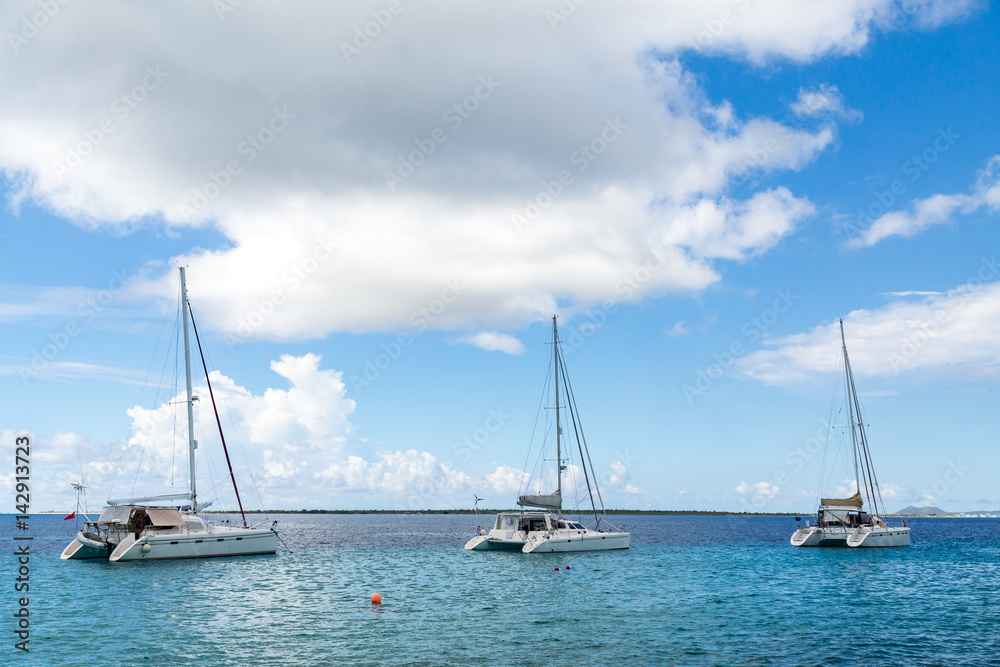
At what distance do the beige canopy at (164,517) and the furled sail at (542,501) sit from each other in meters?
27.5

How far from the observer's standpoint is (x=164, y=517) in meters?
53.6

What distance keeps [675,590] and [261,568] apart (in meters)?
28.2

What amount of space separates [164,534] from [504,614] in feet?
108

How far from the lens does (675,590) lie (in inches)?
1559

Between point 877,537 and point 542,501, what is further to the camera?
point 877,537

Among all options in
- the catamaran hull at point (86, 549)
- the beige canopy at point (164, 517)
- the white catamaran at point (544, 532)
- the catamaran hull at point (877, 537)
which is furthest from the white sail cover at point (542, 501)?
the catamaran hull at point (86, 549)

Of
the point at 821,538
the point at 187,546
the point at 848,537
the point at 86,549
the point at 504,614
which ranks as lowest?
the point at 504,614

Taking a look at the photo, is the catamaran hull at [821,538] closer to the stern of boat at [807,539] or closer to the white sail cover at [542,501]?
the stern of boat at [807,539]

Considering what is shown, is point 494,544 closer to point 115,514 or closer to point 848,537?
point 115,514

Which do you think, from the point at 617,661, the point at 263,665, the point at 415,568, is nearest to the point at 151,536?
the point at 415,568

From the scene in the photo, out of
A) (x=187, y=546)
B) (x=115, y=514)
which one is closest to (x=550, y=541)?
(x=187, y=546)

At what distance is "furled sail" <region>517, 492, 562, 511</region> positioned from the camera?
6095cm

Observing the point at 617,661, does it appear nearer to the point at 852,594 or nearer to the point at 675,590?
the point at 675,590

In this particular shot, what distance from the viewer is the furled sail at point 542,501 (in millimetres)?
60953
